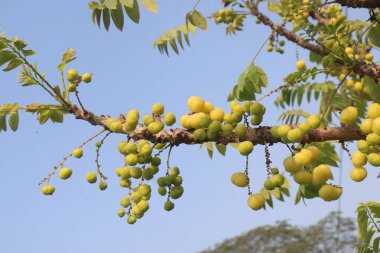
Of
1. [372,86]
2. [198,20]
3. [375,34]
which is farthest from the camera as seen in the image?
[375,34]

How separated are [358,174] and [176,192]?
99 centimetres

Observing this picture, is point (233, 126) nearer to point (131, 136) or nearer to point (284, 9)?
point (131, 136)

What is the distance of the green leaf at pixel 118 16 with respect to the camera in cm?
264

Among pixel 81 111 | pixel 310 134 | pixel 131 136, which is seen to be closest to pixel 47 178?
pixel 81 111

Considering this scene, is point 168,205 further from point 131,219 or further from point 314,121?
point 314,121

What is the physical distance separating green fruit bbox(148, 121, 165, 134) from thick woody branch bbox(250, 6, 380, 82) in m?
1.40

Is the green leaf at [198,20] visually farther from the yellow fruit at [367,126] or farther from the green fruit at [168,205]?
the yellow fruit at [367,126]

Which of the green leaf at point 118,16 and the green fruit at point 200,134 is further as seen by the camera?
the green leaf at point 118,16

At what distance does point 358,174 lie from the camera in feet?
7.26

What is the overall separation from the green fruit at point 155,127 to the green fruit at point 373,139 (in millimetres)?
1008

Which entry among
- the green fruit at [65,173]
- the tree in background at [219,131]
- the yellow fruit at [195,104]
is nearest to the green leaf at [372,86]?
the tree in background at [219,131]

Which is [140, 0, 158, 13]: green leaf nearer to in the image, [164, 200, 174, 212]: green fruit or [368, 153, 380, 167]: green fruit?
[164, 200, 174, 212]: green fruit

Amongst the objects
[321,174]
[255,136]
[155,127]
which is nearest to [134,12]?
[155,127]

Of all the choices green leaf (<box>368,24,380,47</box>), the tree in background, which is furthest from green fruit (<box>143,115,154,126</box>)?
green leaf (<box>368,24,380,47</box>)
